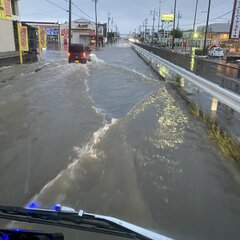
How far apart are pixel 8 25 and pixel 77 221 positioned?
147 feet

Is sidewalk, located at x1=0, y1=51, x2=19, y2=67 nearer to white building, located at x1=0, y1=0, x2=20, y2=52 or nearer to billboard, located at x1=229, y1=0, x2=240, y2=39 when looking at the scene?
white building, located at x1=0, y1=0, x2=20, y2=52

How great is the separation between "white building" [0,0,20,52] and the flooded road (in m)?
31.8

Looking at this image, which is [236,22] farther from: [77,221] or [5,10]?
[5,10]

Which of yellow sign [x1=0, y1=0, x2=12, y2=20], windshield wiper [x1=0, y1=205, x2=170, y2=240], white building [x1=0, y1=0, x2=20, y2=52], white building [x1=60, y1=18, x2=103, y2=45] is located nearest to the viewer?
windshield wiper [x1=0, y1=205, x2=170, y2=240]

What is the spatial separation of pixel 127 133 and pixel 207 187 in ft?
11.2

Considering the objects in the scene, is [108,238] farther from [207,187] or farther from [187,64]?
[187,64]

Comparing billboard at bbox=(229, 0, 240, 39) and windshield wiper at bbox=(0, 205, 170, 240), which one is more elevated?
billboard at bbox=(229, 0, 240, 39)

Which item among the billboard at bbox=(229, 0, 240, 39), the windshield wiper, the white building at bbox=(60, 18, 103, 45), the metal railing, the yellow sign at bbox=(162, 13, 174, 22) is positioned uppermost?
the billboard at bbox=(229, 0, 240, 39)

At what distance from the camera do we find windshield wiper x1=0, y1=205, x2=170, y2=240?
325cm

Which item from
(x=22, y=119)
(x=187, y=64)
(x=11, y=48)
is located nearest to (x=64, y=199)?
(x=22, y=119)

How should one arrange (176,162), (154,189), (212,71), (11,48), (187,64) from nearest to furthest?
(154,189) → (176,162) → (212,71) → (187,64) → (11,48)

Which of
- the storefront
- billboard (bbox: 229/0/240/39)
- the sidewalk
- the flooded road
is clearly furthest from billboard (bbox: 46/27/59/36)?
the flooded road

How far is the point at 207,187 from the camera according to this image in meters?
5.79

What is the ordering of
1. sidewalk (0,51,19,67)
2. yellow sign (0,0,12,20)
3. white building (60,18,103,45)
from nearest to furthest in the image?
sidewalk (0,51,19,67) → yellow sign (0,0,12,20) → white building (60,18,103,45)
